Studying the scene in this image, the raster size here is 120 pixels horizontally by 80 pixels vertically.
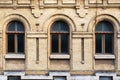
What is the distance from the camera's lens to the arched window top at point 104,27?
22.6m

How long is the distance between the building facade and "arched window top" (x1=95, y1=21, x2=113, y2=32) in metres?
0.09

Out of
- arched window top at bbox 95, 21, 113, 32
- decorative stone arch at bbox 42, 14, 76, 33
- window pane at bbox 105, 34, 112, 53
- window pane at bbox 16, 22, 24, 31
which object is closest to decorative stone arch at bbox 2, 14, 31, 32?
window pane at bbox 16, 22, 24, 31

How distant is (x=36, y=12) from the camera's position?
882 inches

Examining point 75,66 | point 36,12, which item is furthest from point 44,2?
point 75,66

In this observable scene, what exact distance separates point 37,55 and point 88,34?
323 centimetres

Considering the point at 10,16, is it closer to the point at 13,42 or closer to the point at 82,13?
the point at 13,42

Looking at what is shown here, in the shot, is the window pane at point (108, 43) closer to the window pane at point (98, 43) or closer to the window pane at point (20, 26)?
the window pane at point (98, 43)

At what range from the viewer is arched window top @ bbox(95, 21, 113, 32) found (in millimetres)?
22578

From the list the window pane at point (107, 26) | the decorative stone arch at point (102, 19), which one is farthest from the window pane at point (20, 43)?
the window pane at point (107, 26)

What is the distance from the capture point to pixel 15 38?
22.7 metres

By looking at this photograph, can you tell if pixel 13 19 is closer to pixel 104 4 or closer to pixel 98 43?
pixel 98 43

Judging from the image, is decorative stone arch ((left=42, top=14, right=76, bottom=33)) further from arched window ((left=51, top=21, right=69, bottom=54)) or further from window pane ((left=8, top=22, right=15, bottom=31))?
window pane ((left=8, top=22, right=15, bottom=31))

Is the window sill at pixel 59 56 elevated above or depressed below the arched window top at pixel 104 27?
below

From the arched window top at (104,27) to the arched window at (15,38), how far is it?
446 centimetres
